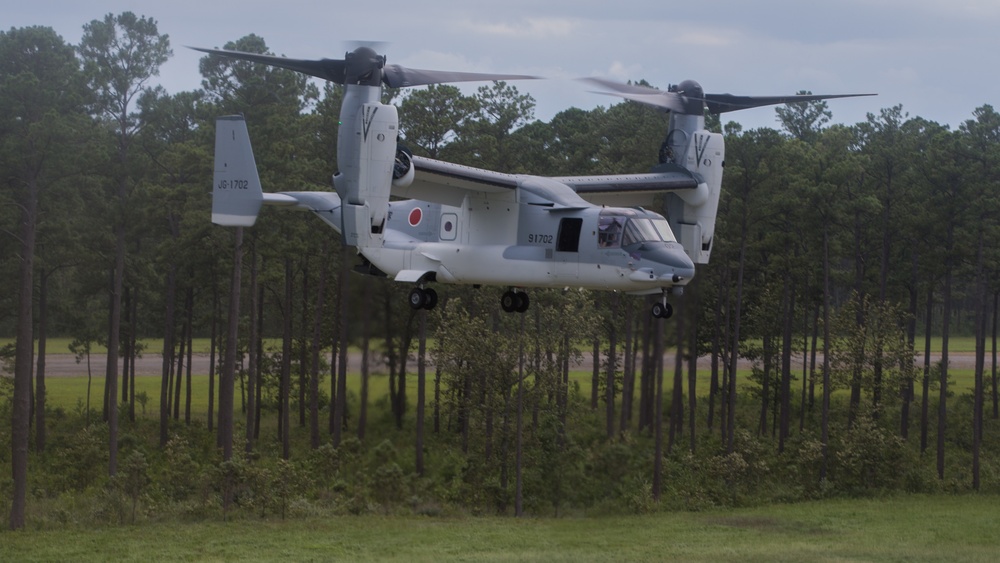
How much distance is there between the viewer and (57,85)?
42500 mm

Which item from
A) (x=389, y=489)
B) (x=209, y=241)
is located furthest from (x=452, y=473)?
(x=209, y=241)

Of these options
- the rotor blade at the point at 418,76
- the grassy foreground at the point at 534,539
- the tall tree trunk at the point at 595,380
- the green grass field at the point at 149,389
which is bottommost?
the grassy foreground at the point at 534,539

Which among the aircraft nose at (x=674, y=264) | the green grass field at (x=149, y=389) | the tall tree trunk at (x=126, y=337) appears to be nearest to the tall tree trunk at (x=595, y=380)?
the green grass field at (x=149, y=389)

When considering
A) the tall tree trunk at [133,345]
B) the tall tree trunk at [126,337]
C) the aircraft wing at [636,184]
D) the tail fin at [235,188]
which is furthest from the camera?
the tall tree trunk at [126,337]

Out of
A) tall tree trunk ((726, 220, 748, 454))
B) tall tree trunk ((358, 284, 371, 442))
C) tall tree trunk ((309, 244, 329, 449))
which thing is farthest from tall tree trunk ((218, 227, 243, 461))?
tall tree trunk ((358, 284, 371, 442))

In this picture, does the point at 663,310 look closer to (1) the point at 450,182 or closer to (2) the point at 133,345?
(1) the point at 450,182

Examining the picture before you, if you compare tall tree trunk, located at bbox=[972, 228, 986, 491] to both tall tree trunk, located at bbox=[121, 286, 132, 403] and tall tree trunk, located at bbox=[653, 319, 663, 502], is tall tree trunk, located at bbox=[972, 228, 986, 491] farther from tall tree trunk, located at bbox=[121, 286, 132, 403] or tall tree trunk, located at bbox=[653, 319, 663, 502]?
tall tree trunk, located at bbox=[121, 286, 132, 403]

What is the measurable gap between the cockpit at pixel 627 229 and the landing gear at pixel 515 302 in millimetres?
3050

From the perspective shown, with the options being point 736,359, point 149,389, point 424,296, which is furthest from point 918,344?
point 424,296

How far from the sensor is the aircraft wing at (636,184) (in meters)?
23.8

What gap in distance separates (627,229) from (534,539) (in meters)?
15.7

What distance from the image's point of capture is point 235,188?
2277 cm

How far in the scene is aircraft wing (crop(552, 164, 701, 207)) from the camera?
23781mm

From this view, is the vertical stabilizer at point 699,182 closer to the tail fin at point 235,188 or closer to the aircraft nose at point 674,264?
the aircraft nose at point 674,264
